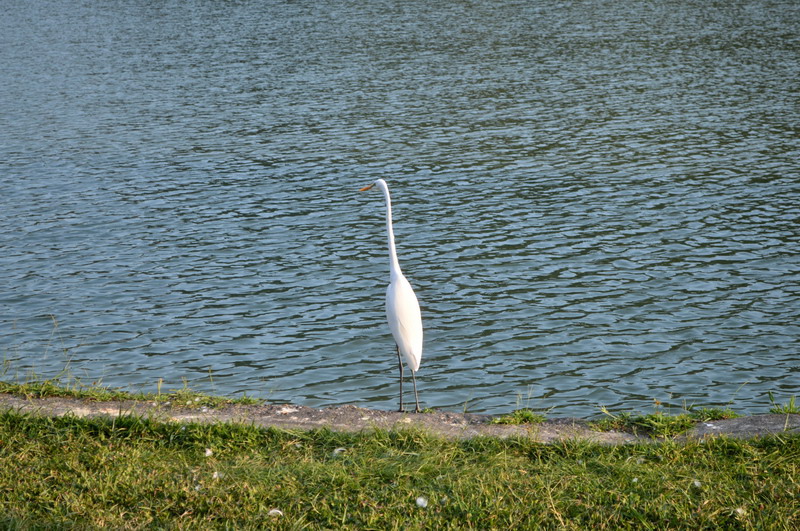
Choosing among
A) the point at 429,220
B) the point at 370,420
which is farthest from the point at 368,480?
the point at 429,220

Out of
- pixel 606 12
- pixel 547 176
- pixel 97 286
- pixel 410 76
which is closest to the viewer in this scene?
pixel 97 286

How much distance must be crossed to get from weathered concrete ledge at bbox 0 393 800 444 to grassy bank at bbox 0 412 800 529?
0.83 feet

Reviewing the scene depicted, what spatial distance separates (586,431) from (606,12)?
3931 centimetres

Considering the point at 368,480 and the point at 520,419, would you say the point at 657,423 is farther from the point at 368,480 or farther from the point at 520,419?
the point at 368,480

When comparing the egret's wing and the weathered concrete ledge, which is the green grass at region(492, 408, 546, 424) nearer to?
the weathered concrete ledge

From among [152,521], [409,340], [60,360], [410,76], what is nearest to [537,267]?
[409,340]

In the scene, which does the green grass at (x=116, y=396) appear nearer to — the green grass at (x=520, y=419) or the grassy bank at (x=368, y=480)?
the grassy bank at (x=368, y=480)

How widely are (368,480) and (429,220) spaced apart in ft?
37.8

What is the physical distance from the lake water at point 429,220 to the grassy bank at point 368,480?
137 inches

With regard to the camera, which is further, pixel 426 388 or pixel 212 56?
pixel 212 56

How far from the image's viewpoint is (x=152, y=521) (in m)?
5.88

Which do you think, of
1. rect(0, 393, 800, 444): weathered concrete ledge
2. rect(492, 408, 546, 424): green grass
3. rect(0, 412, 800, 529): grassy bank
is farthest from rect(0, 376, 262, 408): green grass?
rect(492, 408, 546, 424): green grass

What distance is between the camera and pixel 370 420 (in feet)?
25.1

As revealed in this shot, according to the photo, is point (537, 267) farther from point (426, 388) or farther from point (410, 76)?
point (410, 76)
